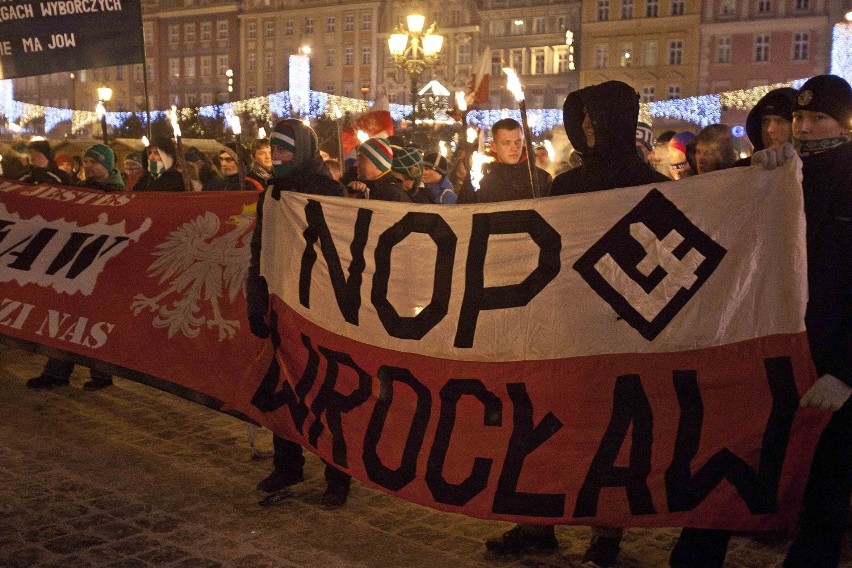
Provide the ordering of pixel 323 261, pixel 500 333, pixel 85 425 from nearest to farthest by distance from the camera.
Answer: pixel 500 333, pixel 323 261, pixel 85 425

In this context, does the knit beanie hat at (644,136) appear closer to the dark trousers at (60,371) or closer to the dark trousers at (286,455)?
the dark trousers at (286,455)

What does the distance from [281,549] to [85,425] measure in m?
2.78

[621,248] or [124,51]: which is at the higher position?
[124,51]

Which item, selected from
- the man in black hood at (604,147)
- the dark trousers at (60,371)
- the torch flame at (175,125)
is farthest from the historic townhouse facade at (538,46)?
the man in black hood at (604,147)

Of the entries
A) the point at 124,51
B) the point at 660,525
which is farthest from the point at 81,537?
the point at 124,51

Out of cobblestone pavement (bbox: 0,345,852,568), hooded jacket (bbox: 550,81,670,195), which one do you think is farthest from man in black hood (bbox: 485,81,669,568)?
cobblestone pavement (bbox: 0,345,852,568)

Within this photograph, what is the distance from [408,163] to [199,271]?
2.03m

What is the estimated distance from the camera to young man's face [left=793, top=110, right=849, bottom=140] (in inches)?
154

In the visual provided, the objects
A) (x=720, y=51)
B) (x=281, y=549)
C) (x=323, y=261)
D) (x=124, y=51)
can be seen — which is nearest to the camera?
(x=281, y=549)

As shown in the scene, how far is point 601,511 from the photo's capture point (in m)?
4.03

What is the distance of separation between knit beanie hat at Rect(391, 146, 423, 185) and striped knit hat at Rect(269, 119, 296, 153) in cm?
204

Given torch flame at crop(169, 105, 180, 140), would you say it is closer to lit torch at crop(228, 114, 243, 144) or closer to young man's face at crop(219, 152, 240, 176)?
lit torch at crop(228, 114, 243, 144)

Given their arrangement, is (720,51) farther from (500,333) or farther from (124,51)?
(500,333)

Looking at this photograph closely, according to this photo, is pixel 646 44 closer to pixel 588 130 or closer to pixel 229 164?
pixel 229 164
